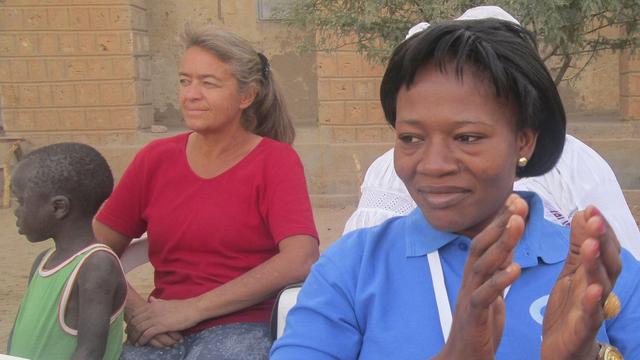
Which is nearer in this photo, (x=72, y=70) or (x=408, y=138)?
(x=408, y=138)

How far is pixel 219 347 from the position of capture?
2.63 metres

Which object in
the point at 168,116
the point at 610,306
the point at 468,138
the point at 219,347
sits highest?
the point at 468,138

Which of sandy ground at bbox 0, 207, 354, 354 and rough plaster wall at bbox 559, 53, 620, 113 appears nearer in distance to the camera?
sandy ground at bbox 0, 207, 354, 354

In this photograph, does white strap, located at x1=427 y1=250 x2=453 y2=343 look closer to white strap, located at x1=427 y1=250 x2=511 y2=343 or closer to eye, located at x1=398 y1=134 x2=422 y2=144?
white strap, located at x1=427 y1=250 x2=511 y2=343

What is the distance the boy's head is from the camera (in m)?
2.58

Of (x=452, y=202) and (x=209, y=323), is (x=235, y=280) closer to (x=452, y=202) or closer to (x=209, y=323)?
(x=209, y=323)

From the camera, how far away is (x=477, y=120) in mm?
1566

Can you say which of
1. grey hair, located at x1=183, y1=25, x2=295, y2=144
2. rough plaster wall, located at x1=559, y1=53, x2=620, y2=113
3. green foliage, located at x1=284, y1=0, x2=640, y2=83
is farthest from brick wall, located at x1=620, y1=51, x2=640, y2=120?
grey hair, located at x1=183, y1=25, x2=295, y2=144

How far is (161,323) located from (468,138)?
4.77ft

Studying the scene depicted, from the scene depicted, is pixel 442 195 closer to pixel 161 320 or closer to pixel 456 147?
pixel 456 147

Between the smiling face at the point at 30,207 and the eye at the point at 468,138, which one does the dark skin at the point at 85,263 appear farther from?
the eye at the point at 468,138

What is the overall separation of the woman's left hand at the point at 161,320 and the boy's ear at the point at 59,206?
1.35 ft

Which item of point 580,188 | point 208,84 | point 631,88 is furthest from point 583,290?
point 631,88

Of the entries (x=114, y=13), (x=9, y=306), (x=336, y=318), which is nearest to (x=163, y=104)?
(x=114, y=13)
